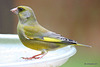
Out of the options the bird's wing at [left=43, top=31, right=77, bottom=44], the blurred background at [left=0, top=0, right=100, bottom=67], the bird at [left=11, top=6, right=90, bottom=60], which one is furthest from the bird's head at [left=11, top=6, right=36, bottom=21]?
the blurred background at [left=0, top=0, right=100, bottom=67]

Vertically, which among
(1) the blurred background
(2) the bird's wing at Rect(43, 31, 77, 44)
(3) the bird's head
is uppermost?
(3) the bird's head

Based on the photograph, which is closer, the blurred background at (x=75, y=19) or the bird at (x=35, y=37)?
the bird at (x=35, y=37)

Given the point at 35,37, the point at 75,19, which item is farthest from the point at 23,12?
the point at 75,19

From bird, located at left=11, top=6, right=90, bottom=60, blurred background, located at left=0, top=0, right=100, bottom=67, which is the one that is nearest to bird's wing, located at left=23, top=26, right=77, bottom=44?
bird, located at left=11, top=6, right=90, bottom=60

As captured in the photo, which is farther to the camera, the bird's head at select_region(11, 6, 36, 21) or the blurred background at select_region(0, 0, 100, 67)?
the blurred background at select_region(0, 0, 100, 67)

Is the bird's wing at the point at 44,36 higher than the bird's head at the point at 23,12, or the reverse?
the bird's head at the point at 23,12

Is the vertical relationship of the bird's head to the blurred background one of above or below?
above

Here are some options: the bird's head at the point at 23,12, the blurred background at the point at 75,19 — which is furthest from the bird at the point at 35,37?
the blurred background at the point at 75,19

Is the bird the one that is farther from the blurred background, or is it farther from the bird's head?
the blurred background

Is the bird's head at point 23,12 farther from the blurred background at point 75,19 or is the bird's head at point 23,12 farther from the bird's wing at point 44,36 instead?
the blurred background at point 75,19
